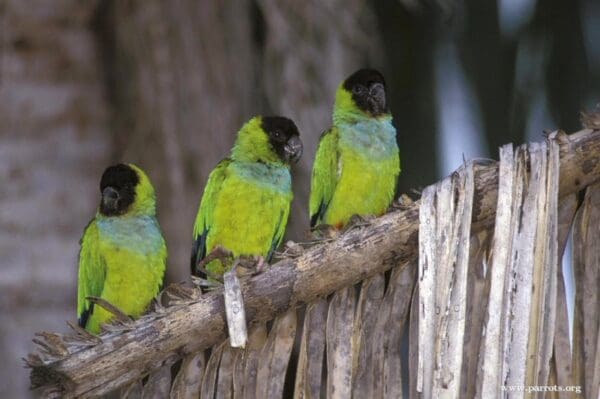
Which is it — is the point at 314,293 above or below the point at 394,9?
below

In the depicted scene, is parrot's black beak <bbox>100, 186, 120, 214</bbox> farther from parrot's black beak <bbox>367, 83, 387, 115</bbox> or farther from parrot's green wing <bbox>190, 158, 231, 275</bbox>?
parrot's black beak <bbox>367, 83, 387, 115</bbox>

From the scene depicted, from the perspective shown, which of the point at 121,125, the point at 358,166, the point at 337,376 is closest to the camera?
the point at 337,376

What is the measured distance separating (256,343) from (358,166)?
6.67ft

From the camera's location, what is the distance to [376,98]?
19.6ft

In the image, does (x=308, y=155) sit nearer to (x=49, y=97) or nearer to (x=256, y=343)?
(x=49, y=97)

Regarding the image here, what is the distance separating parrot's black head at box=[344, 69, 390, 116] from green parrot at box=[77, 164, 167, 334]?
49.0 inches

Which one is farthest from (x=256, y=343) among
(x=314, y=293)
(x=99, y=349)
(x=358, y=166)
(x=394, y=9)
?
(x=394, y=9)

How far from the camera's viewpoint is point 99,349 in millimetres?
3777

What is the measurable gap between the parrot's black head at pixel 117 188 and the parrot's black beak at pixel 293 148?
0.81m

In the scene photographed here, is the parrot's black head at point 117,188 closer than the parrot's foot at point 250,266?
No

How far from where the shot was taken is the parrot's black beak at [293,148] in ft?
19.2

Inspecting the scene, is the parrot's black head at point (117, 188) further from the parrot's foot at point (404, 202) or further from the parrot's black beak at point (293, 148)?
the parrot's foot at point (404, 202)

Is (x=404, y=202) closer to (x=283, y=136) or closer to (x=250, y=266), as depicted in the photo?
(x=250, y=266)

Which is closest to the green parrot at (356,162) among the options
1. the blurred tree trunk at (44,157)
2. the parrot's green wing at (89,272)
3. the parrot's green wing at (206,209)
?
the parrot's green wing at (206,209)
